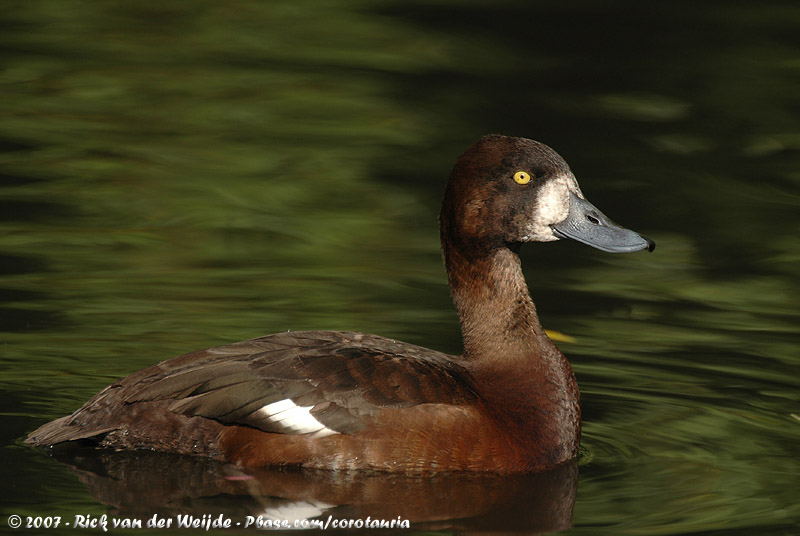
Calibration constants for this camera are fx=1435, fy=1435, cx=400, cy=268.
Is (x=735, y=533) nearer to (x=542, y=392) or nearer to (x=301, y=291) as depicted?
(x=542, y=392)

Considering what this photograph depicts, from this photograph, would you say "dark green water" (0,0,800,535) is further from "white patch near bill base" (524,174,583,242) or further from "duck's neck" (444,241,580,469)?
"white patch near bill base" (524,174,583,242)

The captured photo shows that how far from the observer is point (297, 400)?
6.91 metres

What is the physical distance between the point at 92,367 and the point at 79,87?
548 centimetres

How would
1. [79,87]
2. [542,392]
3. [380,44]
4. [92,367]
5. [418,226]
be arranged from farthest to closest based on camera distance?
[380,44] < [79,87] < [418,226] < [92,367] < [542,392]

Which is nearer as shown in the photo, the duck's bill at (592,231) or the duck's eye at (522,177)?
the duck's eye at (522,177)

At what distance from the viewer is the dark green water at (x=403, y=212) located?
6.93 meters

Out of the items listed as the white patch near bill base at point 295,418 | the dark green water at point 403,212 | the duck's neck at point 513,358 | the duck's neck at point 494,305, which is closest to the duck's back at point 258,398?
the white patch near bill base at point 295,418

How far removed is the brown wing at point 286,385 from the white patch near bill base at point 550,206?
938mm

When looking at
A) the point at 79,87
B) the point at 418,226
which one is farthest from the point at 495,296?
the point at 79,87

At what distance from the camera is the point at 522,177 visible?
298 inches

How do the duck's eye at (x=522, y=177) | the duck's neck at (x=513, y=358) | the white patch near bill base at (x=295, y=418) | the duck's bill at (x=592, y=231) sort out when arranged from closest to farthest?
the white patch near bill base at (x=295, y=418), the duck's neck at (x=513, y=358), the duck's eye at (x=522, y=177), the duck's bill at (x=592, y=231)

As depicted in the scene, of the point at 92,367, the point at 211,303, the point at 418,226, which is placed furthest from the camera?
the point at 418,226

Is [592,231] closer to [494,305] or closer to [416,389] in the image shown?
[494,305]

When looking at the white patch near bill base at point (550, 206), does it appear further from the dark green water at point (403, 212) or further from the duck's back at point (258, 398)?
the dark green water at point (403, 212)
